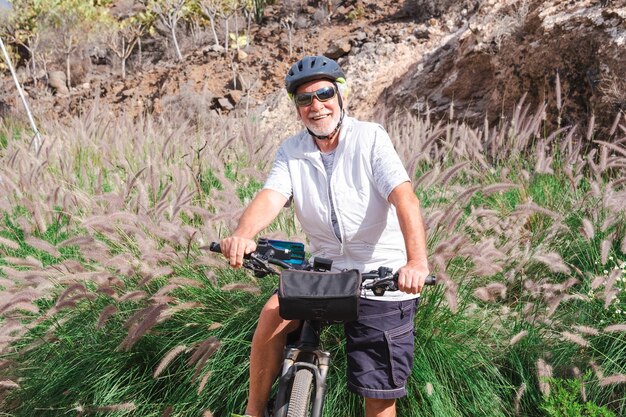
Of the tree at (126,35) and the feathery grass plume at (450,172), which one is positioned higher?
the tree at (126,35)

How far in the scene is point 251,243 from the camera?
2482 millimetres

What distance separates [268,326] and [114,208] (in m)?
1.89

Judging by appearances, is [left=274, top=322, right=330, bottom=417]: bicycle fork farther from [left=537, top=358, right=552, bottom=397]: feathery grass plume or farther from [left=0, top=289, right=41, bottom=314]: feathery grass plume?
[left=0, top=289, right=41, bottom=314]: feathery grass plume

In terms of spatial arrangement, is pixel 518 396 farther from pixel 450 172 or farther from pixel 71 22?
pixel 71 22

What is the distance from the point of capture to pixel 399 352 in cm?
266

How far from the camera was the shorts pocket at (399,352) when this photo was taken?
2641mm

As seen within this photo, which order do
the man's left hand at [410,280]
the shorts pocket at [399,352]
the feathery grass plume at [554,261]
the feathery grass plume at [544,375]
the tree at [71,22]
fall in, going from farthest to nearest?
the tree at [71,22]
the feathery grass plume at [554,261]
the feathery grass plume at [544,375]
the shorts pocket at [399,352]
the man's left hand at [410,280]

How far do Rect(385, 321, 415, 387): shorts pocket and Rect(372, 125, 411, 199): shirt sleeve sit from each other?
53 centimetres

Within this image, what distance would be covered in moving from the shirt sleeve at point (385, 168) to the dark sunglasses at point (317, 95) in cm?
25

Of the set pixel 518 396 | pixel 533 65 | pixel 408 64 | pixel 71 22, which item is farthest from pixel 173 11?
pixel 518 396

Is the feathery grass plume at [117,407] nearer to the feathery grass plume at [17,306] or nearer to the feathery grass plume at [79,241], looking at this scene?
the feathery grass plume at [17,306]

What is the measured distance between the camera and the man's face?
278 centimetres

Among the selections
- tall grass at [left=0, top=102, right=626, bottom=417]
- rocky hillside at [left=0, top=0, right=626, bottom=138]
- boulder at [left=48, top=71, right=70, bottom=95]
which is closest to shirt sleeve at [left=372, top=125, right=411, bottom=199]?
tall grass at [left=0, top=102, right=626, bottom=417]

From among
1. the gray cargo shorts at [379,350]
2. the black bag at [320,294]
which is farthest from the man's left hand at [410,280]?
the gray cargo shorts at [379,350]
